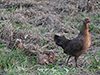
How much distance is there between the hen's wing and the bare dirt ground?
44cm

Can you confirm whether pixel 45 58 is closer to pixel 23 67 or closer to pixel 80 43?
pixel 23 67

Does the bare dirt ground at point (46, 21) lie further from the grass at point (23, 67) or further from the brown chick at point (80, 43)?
the brown chick at point (80, 43)

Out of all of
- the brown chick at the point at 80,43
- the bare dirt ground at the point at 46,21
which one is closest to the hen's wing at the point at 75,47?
the brown chick at the point at 80,43

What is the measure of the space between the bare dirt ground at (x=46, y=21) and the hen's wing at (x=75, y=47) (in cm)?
44

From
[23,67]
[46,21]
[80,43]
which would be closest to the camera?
[23,67]

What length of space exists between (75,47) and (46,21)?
3.01m

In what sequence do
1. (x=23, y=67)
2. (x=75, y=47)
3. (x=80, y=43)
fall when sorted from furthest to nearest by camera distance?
(x=75, y=47)
(x=80, y=43)
(x=23, y=67)

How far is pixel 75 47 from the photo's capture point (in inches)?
221

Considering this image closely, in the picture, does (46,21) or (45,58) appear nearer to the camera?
(45,58)

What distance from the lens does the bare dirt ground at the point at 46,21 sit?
695 centimetres

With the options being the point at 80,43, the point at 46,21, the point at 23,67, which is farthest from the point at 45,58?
the point at 46,21

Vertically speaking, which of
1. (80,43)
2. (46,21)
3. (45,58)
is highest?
(80,43)

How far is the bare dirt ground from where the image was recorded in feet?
22.8

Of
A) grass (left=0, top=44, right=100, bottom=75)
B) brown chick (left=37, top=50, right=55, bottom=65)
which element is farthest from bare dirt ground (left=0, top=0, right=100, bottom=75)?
brown chick (left=37, top=50, right=55, bottom=65)
